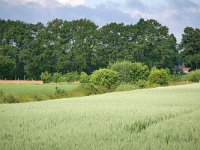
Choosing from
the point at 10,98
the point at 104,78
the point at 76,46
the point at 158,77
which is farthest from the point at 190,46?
the point at 10,98

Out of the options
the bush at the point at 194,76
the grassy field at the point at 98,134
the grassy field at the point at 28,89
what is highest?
the bush at the point at 194,76

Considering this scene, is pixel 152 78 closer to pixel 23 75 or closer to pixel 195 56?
pixel 23 75

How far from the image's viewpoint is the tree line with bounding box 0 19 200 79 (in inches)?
3344

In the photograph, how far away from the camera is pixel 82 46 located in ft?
297

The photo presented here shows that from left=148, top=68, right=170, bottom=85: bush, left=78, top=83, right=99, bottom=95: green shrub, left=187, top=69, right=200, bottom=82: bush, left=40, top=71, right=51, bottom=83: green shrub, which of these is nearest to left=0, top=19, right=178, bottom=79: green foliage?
left=40, top=71, right=51, bottom=83: green shrub

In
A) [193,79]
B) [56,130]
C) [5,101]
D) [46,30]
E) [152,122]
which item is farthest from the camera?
[46,30]

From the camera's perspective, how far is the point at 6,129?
1141cm

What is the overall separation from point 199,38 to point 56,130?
98.1 meters

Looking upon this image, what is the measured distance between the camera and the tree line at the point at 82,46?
84.9m

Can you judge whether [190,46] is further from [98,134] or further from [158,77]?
[98,134]

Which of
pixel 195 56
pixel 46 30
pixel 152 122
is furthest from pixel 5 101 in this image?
pixel 195 56

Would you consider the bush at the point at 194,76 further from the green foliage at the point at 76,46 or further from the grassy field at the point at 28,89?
the grassy field at the point at 28,89

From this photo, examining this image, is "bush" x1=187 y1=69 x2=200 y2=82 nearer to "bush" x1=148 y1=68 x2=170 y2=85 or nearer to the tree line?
"bush" x1=148 y1=68 x2=170 y2=85

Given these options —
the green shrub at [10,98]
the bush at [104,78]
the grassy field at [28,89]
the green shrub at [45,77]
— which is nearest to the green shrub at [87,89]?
the grassy field at [28,89]
